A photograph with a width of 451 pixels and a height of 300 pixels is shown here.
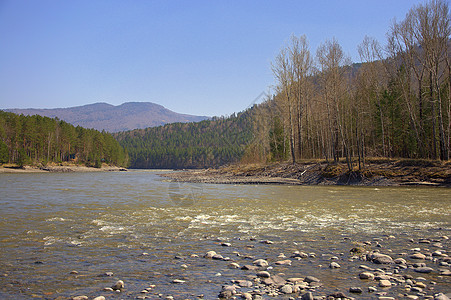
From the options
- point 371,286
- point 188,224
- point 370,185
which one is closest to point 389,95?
point 370,185

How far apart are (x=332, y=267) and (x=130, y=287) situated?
4.02 metres

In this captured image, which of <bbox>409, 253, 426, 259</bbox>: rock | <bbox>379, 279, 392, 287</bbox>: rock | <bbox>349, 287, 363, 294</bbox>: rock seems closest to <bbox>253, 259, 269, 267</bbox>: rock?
<bbox>349, 287, 363, 294</bbox>: rock

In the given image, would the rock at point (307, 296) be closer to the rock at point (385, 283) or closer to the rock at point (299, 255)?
the rock at point (385, 283)

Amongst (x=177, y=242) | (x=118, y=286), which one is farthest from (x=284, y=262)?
(x=118, y=286)

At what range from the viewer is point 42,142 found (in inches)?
3649

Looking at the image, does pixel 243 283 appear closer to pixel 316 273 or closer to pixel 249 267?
pixel 249 267

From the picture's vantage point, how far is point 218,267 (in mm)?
6523

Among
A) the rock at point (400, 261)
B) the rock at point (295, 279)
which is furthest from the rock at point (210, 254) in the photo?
the rock at point (400, 261)

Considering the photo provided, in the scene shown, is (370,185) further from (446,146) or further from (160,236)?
(160,236)

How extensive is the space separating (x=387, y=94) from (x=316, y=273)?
44000mm

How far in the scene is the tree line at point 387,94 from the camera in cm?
3193

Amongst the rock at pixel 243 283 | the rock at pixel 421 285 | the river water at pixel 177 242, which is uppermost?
the rock at pixel 421 285

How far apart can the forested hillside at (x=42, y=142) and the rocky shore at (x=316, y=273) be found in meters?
92.9

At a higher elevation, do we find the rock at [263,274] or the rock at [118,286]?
the rock at [118,286]
